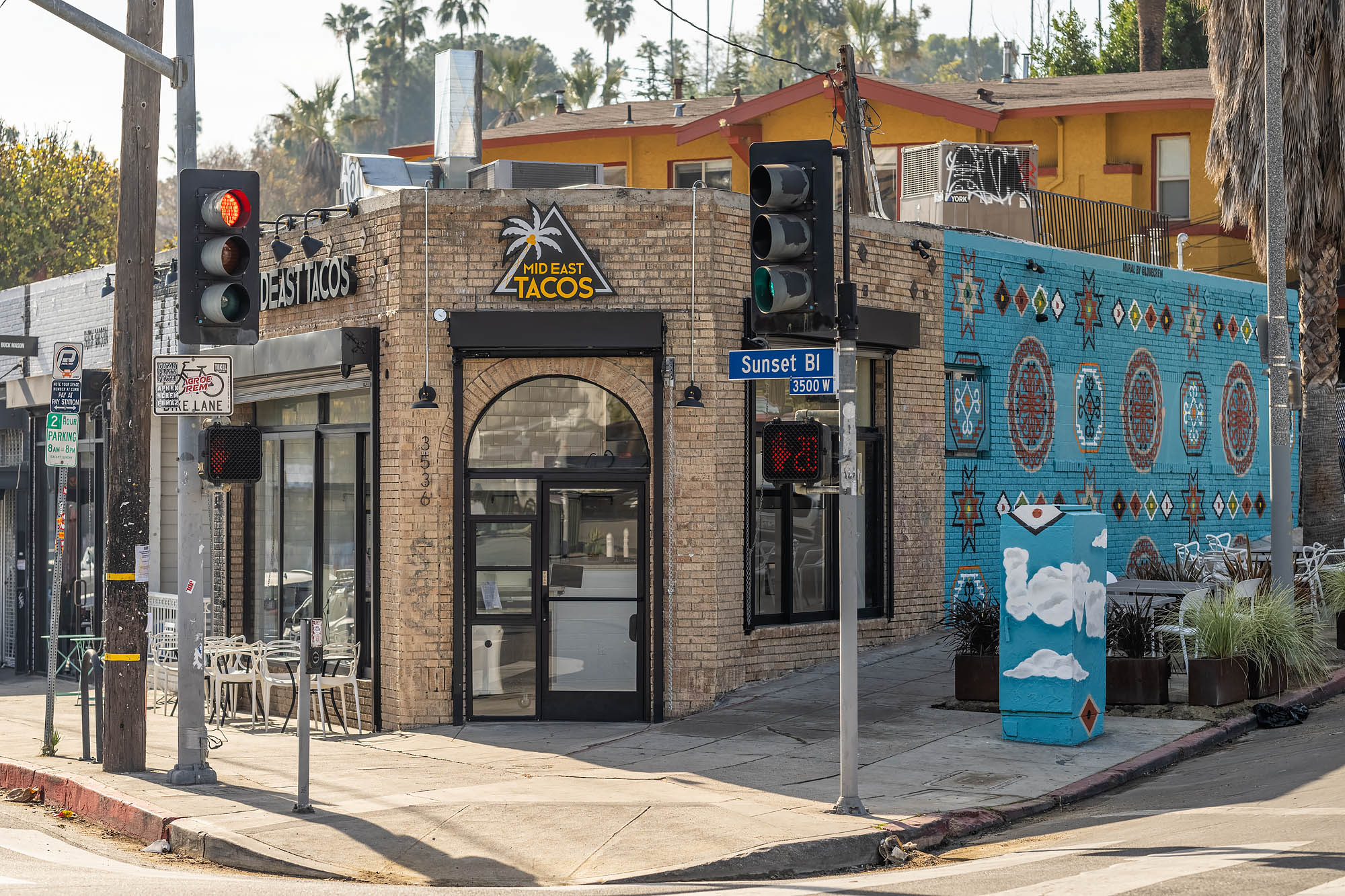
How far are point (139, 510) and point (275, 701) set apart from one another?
195 inches

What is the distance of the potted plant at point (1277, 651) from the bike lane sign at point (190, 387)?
31.0ft

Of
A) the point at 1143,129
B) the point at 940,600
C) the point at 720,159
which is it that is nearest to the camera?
the point at 940,600

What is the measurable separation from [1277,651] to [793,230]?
7560 millimetres

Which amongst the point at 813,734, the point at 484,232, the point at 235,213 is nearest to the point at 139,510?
the point at 235,213

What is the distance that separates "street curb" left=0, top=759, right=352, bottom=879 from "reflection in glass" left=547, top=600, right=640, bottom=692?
171 inches

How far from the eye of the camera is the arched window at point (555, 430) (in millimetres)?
14312

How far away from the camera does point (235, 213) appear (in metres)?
11.0

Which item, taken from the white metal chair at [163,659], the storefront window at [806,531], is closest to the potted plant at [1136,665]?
the storefront window at [806,531]

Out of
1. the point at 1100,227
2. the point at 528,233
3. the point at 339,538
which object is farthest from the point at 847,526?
the point at 1100,227

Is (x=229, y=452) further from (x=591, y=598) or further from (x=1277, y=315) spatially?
(x=1277, y=315)

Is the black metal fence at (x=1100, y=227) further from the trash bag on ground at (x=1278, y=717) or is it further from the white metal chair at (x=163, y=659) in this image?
the white metal chair at (x=163, y=659)

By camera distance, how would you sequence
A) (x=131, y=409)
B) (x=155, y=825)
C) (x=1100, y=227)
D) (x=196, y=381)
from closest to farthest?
1. (x=155, y=825)
2. (x=196, y=381)
3. (x=131, y=409)
4. (x=1100, y=227)

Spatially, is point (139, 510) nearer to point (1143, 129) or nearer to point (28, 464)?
point (28, 464)

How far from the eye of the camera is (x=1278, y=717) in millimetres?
13391
